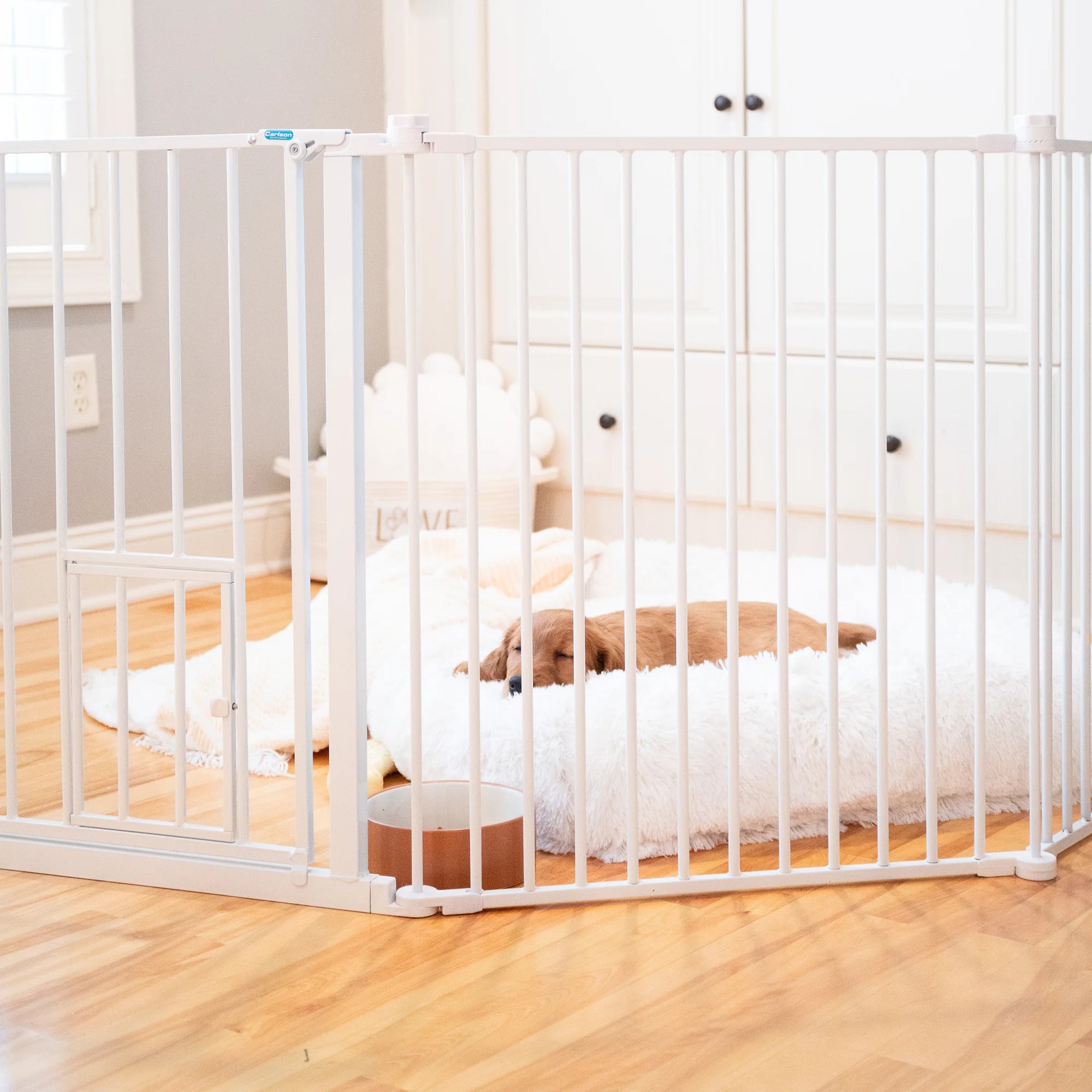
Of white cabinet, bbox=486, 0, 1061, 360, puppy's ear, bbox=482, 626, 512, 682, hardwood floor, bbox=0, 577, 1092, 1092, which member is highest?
white cabinet, bbox=486, 0, 1061, 360

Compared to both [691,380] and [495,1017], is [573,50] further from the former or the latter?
[495,1017]

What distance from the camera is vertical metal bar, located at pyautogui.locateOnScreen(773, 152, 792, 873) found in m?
1.44

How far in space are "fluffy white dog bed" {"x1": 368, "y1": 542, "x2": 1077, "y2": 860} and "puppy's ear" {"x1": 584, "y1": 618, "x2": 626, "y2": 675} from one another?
1.3 inches

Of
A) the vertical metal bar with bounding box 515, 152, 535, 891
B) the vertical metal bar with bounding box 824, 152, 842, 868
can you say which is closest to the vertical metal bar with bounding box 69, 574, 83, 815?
the vertical metal bar with bounding box 515, 152, 535, 891

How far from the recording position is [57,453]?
155 centimetres

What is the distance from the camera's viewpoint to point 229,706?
1520 mm

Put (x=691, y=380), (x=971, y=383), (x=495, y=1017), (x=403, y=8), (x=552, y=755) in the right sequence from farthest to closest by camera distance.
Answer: (x=403, y=8) < (x=691, y=380) < (x=971, y=383) < (x=552, y=755) < (x=495, y=1017)

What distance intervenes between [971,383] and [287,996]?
6.03 feet

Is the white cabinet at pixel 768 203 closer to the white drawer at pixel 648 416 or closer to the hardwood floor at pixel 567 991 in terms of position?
the white drawer at pixel 648 416

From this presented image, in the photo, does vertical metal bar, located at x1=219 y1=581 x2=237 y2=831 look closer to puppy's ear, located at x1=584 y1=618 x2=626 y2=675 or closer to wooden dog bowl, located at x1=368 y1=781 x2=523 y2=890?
wooden dog bowl, located at x1=368 y1=781 x2=523 y2=890

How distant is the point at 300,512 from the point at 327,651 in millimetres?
872

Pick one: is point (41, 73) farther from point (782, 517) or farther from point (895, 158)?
point (782, 517)

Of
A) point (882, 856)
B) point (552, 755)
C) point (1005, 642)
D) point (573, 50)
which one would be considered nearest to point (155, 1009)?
point (552, 755)

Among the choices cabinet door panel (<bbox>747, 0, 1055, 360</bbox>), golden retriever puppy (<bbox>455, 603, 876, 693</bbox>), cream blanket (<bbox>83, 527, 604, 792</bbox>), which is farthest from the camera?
cabinet door panel (<bbox>747, 0, 1055, 360</bbox>)
